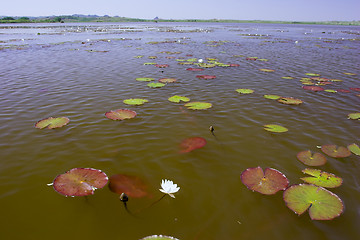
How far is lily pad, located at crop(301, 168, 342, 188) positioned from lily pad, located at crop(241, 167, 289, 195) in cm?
48

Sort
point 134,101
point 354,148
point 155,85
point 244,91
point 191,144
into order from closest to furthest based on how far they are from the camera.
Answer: point 354,148
point 191,144
point 134,101
point 244,91
point 155,85

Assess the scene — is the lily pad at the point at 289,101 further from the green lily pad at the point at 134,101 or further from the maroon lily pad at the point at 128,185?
the maroon lily pad at the point at 128,185

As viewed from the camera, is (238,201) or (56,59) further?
(56,59)

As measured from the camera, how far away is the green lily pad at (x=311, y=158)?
4258 mm

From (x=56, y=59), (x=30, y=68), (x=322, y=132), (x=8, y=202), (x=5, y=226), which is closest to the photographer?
(x=5, y=226)

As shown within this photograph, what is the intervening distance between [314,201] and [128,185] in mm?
2930

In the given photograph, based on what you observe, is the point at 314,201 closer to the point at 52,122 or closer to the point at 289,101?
the point at 289,101

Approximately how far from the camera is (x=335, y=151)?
458 centimetres

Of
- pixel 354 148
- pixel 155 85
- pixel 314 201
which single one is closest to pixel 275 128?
pixel 354 148

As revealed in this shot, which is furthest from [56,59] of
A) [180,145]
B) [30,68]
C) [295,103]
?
[295,103]

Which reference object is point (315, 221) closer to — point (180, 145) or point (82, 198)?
point (180, 145)

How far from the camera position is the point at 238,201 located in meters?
3.43

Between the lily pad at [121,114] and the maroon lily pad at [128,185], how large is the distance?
2411mm

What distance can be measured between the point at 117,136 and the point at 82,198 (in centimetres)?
201
